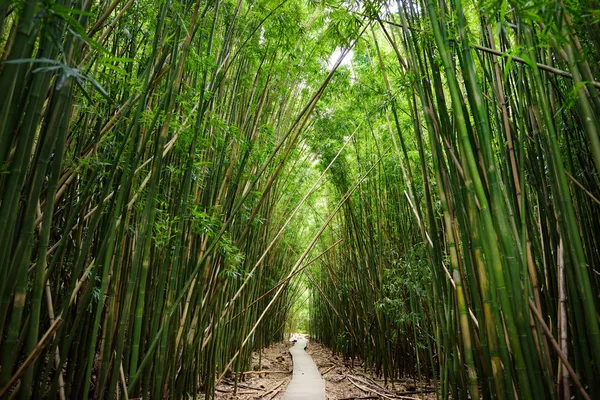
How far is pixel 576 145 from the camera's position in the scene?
162cm

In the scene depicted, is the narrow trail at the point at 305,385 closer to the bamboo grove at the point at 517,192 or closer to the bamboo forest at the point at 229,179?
the bamboo forest at the point at 229,179

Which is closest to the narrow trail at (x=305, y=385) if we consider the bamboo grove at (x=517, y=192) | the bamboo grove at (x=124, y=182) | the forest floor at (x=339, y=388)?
the forest floor at (x=339, y=388)

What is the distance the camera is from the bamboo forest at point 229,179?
3.54 feet

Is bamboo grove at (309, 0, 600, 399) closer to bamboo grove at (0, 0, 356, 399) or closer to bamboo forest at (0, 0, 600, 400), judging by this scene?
bamboo forest at (0, 0, 600, 400)

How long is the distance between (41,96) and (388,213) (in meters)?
3.44

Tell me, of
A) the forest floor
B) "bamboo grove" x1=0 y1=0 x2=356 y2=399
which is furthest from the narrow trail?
"bamboo grove" x1=0 y1=0 x2=356 y2=399

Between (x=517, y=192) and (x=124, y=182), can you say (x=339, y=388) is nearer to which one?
(x=517, y=192)

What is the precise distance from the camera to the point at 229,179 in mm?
2648

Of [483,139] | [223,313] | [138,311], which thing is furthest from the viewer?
[223,313]

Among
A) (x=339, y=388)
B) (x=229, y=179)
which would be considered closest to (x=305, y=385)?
(x=339, y=388)

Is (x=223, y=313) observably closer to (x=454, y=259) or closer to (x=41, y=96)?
(x=454, y=259)

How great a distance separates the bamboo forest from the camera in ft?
3.54

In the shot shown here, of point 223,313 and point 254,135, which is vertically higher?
point 254,135

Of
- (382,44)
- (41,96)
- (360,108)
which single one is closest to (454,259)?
(41,96)
